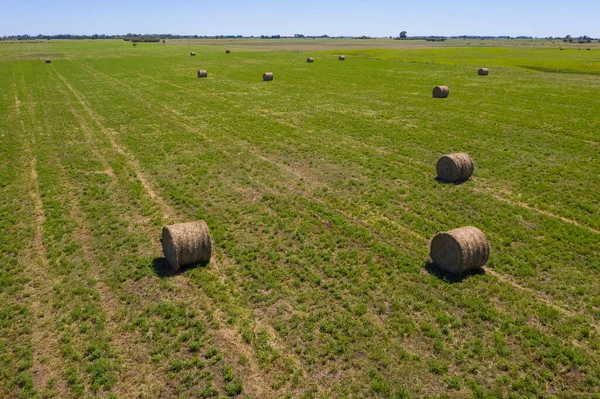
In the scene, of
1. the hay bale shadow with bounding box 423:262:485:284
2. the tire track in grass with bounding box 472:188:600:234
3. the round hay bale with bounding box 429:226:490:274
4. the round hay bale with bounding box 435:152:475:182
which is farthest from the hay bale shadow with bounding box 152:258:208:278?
the tire track in grass with bounding box 472:188:600:234

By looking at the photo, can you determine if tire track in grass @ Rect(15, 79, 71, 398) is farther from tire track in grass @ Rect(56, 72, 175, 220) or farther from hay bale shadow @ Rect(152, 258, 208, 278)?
tire track in grass @ Rect(56, 72, 175, 220)

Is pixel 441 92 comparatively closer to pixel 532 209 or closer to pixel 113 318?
pixel 532 209

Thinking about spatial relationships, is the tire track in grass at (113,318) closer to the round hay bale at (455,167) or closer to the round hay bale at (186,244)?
the round hay bale at (186,244)

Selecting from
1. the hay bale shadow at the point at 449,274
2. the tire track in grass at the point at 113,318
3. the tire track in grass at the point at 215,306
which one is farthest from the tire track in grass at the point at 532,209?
the tire track in grass at the point at 113,318

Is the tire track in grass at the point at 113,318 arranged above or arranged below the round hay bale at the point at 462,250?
below

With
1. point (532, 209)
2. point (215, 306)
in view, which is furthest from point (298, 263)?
point (532, 209)
